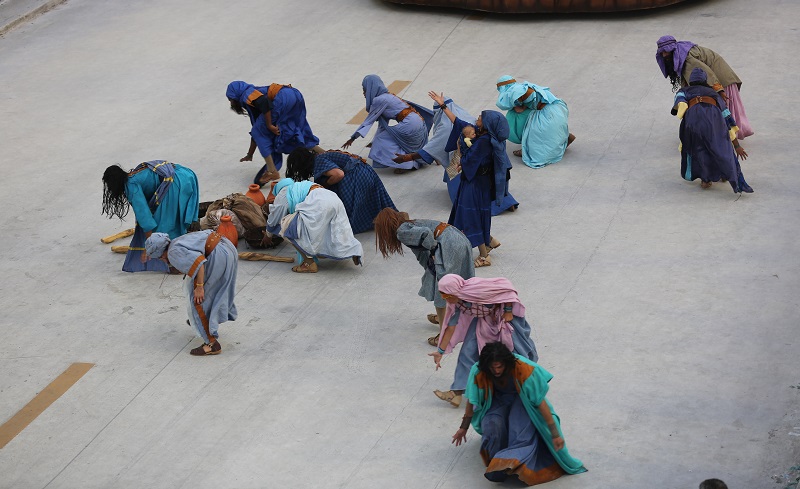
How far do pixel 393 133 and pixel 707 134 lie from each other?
3.18 meters

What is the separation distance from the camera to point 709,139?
1139 centimetres

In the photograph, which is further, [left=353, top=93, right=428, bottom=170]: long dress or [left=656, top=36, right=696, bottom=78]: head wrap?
[left=353, top=93, right=428, bottom=170]: long dress

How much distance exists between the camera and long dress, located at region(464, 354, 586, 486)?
23.7 feet

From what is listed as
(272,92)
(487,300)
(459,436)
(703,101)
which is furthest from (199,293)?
(703,101)

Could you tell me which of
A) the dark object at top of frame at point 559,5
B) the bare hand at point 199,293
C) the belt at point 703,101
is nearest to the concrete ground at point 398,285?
the dark object at top of frame at point 559,5

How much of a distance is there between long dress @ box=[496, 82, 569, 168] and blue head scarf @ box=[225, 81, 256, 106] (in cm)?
260

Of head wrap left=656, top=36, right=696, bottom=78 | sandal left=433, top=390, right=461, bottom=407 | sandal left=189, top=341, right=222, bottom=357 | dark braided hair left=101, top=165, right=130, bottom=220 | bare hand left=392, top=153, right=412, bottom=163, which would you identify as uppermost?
dark braided hair left=101, top=165, right=130, bottom=220

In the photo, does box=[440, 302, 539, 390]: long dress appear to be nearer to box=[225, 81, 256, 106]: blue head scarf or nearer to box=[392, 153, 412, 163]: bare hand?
box=[392, 153, 412, 163]: bare hand

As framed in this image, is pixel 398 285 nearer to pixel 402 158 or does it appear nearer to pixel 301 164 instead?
pixel 301 164

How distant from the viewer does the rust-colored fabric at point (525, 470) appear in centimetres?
730

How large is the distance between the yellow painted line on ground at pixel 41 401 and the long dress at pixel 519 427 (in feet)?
10.9

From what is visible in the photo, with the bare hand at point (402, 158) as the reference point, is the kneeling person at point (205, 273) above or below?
above

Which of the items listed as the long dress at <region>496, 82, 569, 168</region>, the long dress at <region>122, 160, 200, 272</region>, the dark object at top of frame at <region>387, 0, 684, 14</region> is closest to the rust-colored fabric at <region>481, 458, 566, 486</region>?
the long dress at <region>122, 160, 200, 272</region>

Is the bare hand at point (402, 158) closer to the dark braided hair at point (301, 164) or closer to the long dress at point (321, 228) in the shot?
the dark braided hair at point (301, 164)
